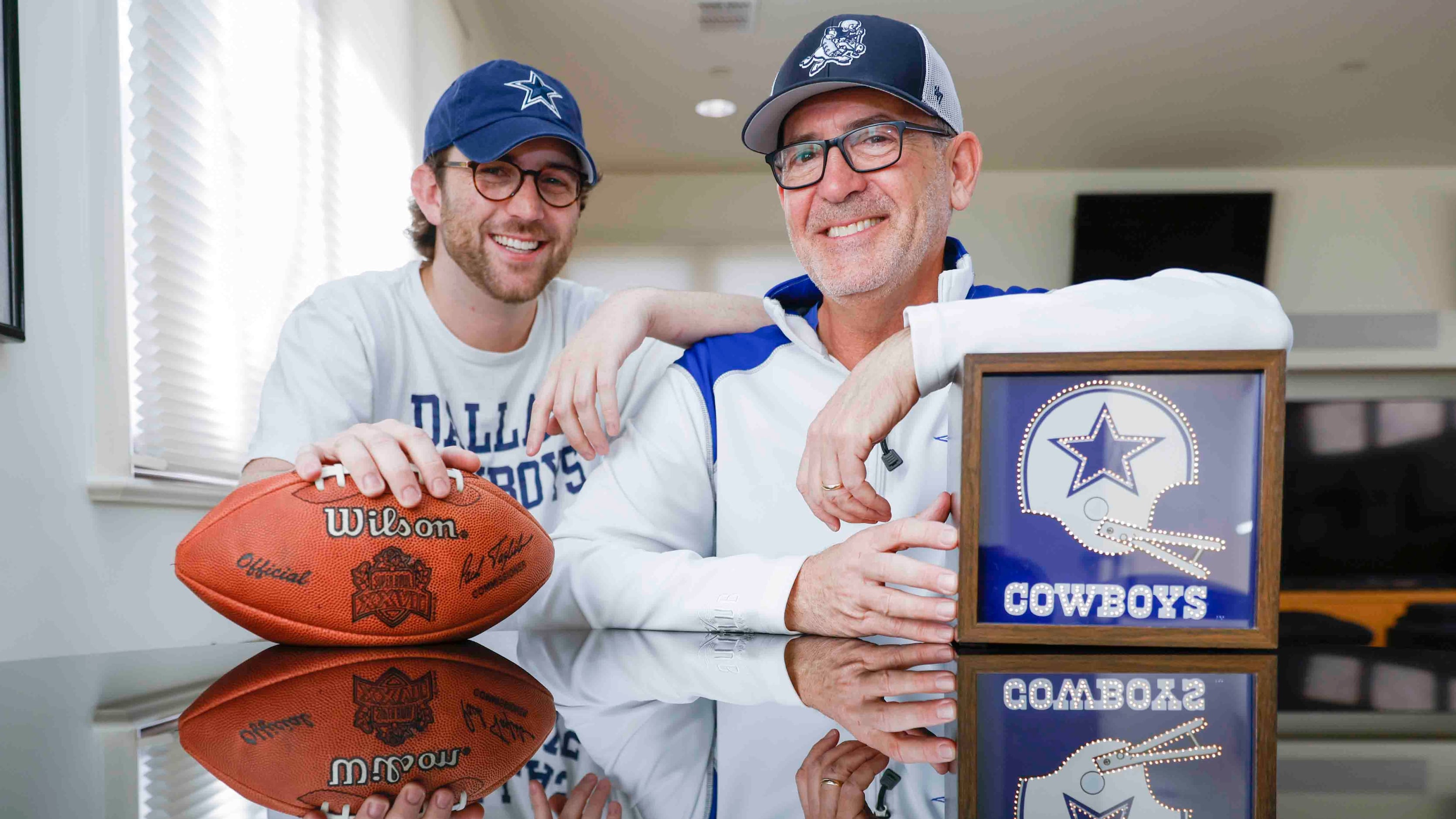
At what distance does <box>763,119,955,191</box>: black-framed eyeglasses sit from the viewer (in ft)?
4.09

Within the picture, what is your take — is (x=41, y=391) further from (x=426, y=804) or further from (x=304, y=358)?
(x=426, y=804)

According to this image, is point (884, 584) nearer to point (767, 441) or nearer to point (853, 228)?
point (767, 441)

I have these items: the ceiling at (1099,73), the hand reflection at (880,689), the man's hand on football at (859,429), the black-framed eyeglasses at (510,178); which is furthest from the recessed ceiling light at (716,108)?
the hand reflection at (880,689)

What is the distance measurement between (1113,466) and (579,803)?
52cm

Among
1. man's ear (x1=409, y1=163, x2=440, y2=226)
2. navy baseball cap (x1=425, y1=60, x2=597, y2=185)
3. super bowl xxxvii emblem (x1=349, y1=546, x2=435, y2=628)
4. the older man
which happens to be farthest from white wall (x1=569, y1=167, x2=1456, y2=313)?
super bowl xxxvii emblem (x1=349, y1=546, x2=435, y2=628)

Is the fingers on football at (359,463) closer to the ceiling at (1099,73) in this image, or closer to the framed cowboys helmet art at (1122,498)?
the framed cowboys helmet art at (1122,498)

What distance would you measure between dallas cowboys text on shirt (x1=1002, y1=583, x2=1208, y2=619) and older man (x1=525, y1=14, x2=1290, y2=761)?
7 cm

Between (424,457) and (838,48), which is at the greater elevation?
(838,48)

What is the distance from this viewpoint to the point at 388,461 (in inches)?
33.7

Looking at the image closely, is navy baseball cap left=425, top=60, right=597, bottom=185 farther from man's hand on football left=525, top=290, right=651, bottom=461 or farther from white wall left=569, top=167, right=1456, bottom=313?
white wall left=569, top=167, right=1456, bottom=313

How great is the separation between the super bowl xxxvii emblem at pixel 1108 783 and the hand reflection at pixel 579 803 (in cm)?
17

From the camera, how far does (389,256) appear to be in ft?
11.2

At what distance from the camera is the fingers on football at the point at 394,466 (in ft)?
2.77

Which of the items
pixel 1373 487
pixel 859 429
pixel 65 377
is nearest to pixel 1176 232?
pixel 1373 487
